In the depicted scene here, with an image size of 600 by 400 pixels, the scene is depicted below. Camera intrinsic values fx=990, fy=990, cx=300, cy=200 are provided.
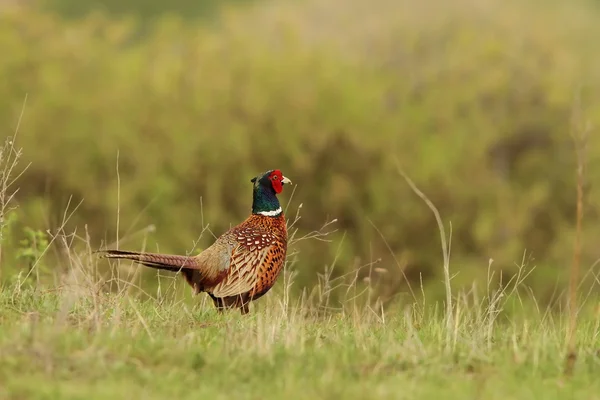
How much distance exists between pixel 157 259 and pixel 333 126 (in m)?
21.7

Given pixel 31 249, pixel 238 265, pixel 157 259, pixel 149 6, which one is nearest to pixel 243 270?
pixel 238 265

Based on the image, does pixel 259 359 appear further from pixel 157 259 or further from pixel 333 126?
pixel 333 126

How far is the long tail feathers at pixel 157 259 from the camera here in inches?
295

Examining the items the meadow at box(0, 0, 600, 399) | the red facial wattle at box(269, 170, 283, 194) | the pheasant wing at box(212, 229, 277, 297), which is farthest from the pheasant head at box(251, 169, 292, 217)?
the meadow at box(0, 0, 600, 399)

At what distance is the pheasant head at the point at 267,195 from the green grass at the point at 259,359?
2.27 meters

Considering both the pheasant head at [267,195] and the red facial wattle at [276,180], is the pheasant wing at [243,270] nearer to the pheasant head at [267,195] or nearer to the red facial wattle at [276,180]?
the pheasant head at [267,195]

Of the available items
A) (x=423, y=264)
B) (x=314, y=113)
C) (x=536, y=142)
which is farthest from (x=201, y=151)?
(x=536, y=142)

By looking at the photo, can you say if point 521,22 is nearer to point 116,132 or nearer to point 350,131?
point 350,131

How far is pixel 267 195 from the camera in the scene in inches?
351

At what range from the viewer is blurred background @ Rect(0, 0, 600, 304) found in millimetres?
27219

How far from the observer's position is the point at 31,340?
17.3ft

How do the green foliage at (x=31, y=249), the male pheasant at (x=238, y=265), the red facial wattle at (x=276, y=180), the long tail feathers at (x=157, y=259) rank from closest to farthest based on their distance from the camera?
the long tail feathers at (x=157, y=259), the male pheasant at (x=238, y=265), the green foliage at (x=31, y=249), the red facial wattle at (x=276, y=180)

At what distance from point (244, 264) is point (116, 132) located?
2090cm

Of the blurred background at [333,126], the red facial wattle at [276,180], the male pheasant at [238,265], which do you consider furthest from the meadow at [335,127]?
the male pheasant at [238,265]
